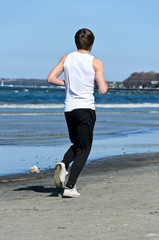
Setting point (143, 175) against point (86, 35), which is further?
point (143, 175)

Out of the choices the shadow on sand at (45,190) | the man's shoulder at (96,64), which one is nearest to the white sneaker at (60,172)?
the shadow on sand at (45,190)

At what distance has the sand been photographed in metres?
3.59

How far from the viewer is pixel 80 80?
4980 millimetres

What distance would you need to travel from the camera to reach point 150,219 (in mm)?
3932

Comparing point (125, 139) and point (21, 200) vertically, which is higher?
point (21, 200)

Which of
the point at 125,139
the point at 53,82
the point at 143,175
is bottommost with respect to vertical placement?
the point at 125,139

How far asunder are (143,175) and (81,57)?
2.15 metres

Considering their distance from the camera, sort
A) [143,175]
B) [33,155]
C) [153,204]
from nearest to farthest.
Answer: [153,204] → [143,175] → [33,155]

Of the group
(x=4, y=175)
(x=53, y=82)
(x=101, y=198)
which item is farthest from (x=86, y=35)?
(x=4, y=175)

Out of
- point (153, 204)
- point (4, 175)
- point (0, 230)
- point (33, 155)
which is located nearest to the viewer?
point (0, 230)

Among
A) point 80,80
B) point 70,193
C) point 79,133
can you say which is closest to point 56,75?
point 80,80

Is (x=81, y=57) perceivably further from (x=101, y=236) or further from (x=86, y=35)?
(x=101, y=236)

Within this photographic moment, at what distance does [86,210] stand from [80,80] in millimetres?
1334

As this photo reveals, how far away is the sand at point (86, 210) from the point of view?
3592 mm
